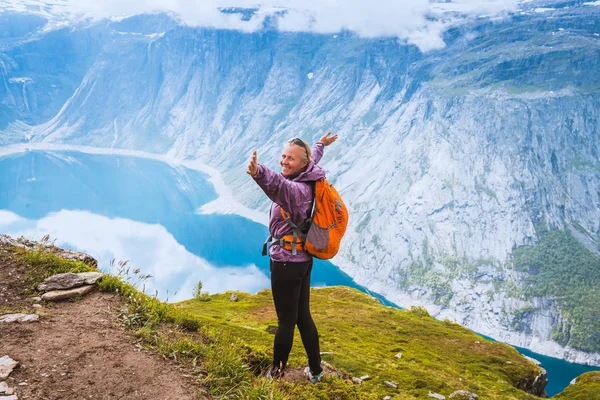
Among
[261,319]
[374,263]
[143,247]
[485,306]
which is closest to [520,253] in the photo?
[485,306]

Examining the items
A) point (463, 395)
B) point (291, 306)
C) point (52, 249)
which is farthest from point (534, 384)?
point (52, 249)

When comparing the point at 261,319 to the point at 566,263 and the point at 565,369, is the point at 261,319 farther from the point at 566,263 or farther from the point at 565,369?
the point at 566,263

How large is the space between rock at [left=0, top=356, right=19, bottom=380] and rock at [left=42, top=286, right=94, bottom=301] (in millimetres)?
2122

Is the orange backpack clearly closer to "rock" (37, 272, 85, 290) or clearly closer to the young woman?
the young woman

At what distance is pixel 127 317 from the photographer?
7273mm

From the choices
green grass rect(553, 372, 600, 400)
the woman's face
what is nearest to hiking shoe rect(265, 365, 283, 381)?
the woman's face

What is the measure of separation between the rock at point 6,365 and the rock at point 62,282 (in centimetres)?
250

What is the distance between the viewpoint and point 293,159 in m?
5.91

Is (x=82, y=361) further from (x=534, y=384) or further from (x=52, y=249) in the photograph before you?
(x=534, y=384)

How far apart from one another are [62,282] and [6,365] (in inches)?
112

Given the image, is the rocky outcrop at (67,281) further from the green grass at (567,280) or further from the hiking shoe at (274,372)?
the green grass at (567,280)

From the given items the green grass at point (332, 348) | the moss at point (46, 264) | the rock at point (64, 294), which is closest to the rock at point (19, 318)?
the rock at point (64, 294)

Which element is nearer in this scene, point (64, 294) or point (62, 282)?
point (64, 294)

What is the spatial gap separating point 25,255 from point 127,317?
3459 millimetres
